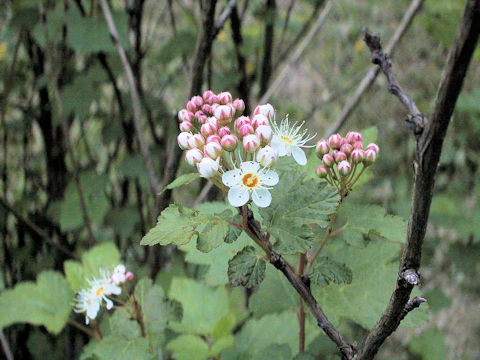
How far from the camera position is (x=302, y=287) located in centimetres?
81

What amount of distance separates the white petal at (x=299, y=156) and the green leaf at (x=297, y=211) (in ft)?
0.24

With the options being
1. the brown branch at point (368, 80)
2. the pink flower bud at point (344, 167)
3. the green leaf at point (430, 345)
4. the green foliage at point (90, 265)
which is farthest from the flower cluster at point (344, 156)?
the green leaf at point (430, 345)

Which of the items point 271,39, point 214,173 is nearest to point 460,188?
point 271,39

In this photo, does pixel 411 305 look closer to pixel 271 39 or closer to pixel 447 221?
pixel 271 39

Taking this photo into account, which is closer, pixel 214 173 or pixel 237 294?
pixel 214 173

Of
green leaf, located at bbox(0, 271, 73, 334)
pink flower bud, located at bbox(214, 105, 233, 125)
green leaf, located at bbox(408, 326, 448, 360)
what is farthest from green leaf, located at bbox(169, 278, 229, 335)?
green leaf, located at bbox(408, 326, 448, 360)

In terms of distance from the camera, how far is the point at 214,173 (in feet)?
2.68

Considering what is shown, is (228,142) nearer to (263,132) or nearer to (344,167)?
(263,132)

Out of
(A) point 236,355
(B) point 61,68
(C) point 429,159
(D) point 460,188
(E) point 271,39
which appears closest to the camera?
(C) point 429,159

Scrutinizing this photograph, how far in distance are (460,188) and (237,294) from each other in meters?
2.83

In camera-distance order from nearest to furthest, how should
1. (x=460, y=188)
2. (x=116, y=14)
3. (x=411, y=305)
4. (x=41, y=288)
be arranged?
(x=411, y=305) → (x=41, y=288) → (x=116, y=14) → (x=460, y=188)

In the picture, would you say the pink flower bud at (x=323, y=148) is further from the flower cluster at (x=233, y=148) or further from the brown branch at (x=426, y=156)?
the brown branch at (x=426, y=156)

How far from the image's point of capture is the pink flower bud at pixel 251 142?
837 millimetres

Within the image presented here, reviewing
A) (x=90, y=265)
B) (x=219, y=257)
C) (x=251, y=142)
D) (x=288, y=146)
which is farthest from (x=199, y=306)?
(x=251, y=142)
